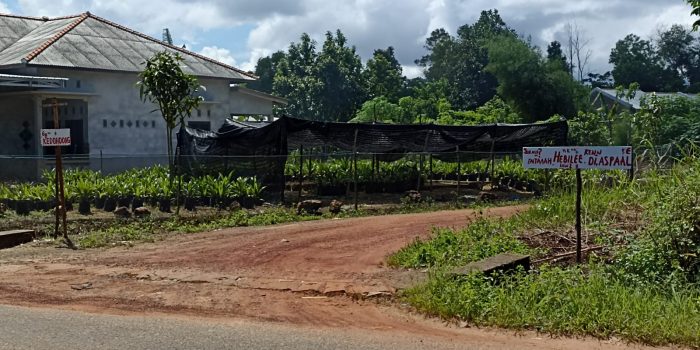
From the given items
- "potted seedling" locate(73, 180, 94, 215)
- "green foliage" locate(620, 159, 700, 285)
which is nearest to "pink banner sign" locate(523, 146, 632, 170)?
"green foliage" locate(620, 159, 700, 285)

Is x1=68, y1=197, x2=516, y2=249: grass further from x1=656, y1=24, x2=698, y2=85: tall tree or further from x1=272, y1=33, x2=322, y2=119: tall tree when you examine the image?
x1=656, y1=24, x2=698, y2=85: tall tree

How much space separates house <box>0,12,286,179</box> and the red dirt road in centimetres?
1332

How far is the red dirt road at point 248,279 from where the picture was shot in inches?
326

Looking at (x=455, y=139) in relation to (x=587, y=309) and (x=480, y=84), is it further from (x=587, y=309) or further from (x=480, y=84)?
(x=480, y=84)

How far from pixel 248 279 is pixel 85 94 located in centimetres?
1945

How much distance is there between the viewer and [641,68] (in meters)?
78.1

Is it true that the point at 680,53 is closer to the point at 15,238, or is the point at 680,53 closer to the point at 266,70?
the point at 266,70

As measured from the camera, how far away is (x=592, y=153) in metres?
9.57

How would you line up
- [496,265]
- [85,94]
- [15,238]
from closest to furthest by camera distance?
[496,265]
[15,238]
[85,94]

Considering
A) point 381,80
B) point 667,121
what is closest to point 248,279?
point 667,121

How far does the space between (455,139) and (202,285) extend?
1512 cm

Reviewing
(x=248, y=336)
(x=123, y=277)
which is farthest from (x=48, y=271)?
(x=248, y=336)

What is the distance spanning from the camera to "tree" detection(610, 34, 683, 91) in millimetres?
76562

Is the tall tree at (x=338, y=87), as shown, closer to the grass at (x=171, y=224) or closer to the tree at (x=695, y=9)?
the grass at (x=171, y=224)
